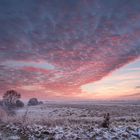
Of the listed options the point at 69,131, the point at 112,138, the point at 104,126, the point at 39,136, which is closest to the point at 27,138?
the point at 39,136

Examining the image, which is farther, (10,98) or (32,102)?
(32,102)

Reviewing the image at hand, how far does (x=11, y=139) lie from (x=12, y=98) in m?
51.0

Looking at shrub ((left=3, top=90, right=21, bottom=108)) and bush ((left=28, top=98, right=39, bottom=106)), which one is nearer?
shrub ((left=3, top=90, right=21, bottom=108))

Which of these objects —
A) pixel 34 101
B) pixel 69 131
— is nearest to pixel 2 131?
pixel 69 131

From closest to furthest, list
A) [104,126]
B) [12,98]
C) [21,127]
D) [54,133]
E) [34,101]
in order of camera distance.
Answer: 1. [54,133]
2. [21,127]
3. [104,126]
4. [12,98]
5. [34,101]

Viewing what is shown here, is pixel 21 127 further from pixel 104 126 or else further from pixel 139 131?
pixel 139 131

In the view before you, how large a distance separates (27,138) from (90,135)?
3616 millimetres

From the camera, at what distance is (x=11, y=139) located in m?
11.4

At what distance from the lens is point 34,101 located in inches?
3723

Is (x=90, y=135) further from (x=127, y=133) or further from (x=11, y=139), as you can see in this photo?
(x=11, y=139)

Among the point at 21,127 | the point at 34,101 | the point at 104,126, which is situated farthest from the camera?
the point at 34,101

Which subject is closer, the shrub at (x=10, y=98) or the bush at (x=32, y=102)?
the shrub at (x=10, y=98)

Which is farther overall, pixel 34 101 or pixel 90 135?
pixel 34 101

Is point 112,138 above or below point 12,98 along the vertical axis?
below
